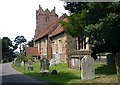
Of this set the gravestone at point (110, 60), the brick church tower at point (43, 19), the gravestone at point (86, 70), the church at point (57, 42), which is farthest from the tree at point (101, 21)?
the brick church tower at point (43, 19)

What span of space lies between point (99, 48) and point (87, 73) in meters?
3.88

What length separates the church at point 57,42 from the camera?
30109mm

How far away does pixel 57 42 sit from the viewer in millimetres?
50438

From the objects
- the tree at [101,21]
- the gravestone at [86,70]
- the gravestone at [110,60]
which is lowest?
the gravestone at [86,70]

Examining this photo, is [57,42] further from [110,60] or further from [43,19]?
[43,19]

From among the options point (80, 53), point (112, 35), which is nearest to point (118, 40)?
point (112, 35)

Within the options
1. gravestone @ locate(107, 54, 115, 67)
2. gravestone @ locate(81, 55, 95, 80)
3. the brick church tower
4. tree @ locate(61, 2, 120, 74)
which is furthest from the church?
gravestone @ locate(81, 55, 95, 80)

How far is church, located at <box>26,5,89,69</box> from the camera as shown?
1185 inches

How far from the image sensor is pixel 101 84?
48.2ft

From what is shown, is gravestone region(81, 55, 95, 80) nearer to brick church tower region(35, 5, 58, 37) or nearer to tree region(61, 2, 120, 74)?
tree region(61, 2, 120, 74)

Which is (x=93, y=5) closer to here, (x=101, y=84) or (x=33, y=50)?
(x=101, y=84)

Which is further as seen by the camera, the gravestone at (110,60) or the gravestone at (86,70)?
the gravestone at (110,60)

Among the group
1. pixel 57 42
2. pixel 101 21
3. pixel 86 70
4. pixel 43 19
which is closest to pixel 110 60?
pixel 86 70

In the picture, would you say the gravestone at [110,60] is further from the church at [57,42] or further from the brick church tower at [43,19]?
the brick church tower at [43,19]
